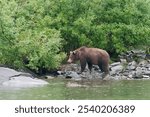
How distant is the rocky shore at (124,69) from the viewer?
31.2 meters

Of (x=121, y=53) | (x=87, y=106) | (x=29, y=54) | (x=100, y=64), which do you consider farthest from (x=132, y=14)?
(x=87, y=106)

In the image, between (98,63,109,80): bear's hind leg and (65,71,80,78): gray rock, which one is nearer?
(65,71,80,78): gray rock

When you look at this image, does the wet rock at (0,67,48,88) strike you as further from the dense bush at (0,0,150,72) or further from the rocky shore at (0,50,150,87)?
the dense bush at (0,0,150,72)

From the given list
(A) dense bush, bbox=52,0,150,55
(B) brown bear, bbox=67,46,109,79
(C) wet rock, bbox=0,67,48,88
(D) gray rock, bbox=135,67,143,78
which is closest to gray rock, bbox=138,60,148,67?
(D) gray rock, bbox=135,67,143,78

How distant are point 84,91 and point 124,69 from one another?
350 inches

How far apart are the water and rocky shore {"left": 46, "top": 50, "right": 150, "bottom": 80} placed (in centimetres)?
221

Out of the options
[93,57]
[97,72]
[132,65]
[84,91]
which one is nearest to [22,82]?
[84,91]

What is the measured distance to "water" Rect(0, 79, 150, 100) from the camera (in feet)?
71.9

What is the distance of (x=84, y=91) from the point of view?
79.2 feet

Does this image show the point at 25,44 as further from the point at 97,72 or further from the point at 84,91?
the point at 84,91

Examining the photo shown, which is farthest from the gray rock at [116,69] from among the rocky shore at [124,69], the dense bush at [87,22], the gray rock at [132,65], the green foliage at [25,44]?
the green foliage at [25,44]

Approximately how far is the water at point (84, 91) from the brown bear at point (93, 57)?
3.02 m

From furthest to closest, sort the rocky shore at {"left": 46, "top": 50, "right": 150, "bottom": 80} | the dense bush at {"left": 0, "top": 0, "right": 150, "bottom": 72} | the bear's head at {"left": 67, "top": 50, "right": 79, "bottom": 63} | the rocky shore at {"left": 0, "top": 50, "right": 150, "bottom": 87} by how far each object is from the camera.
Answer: the dense bush at {"left": 0, "top": 0, "right": 150, "bottom": 72} < the bear's head at {"left": 67, "top": 50, "right": 79, "bottom": 63} < the rocky shore at {"left": 46, "top": 50, "right": 150, "bottom": 80} < the rocky shore at {"left": 0, "top": 50, "right": 150, "bottom": 87}

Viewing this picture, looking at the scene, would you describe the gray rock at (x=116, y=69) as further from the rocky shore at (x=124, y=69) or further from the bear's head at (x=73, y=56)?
the bear's head at (x=73, y=56)
